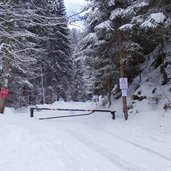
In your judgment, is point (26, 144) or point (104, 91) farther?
point (104, 91)

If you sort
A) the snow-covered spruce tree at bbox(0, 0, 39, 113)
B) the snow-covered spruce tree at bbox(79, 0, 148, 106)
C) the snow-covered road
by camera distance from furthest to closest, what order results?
the snow-covered spruce tree at bbox(0, 0, 39, 113), the snow-covered spruce tree at bbox(79, 0, 148, 106), the snow-covered road

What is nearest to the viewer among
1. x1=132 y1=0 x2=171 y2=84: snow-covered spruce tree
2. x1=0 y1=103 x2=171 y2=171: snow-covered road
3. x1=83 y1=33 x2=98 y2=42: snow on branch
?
x1=0 y1=103 x2=171 y2=171: snow-covered road

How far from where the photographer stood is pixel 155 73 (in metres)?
19.7

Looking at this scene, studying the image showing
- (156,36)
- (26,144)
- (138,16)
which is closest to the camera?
(26,144)

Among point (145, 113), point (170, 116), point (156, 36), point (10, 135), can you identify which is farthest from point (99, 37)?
point (10, 135)

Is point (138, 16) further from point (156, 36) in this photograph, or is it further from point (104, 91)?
point (104, 91)

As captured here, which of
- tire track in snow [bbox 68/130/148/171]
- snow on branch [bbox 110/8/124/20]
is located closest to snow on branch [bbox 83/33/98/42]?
snow on branch [bbox 110/8/124/20]

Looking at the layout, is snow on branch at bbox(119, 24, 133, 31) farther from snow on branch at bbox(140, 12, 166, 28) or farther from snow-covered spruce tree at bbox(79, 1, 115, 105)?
snow on branch at bbox(140, 12, 166, 28)

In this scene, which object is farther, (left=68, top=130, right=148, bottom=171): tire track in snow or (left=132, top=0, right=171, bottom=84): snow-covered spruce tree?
(left=132, top=0, right=171, bottom=84): snow-covered spruce tree

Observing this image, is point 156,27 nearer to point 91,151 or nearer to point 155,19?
point 155,19

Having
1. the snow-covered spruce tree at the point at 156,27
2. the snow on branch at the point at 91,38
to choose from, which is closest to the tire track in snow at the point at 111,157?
the snow-covered spruce tree at the point at 156,27

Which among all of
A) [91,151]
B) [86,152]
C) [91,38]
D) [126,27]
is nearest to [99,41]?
[91,38]

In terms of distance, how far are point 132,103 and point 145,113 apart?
2.68 metres

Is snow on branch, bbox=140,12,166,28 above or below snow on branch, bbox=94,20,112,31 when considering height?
below
